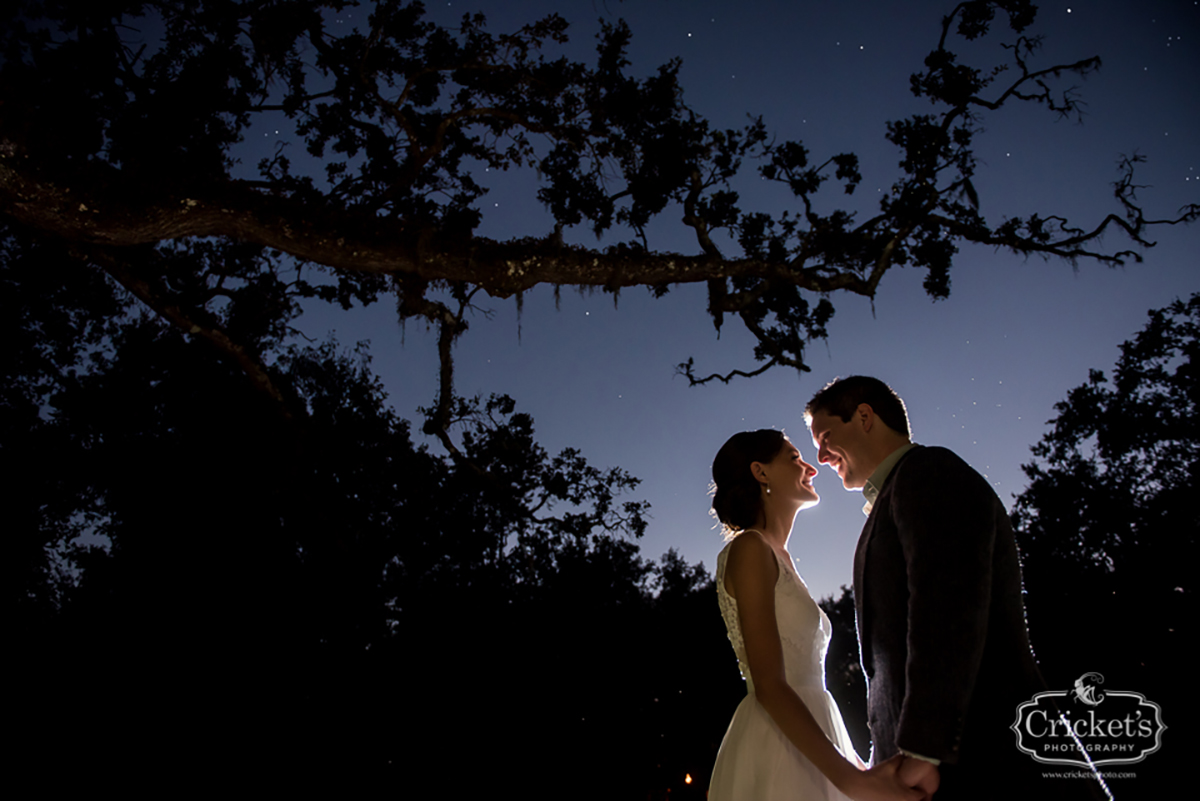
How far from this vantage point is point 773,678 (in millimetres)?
2072

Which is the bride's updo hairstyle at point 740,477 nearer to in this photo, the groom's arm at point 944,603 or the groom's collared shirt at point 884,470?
the groom's collared shirt at point 884,470

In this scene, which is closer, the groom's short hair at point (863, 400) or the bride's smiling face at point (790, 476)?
the groom's short hair at point (863, 400)

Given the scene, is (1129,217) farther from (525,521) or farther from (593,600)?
(593,600)

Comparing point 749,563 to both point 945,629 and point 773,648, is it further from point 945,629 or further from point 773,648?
point 945,629

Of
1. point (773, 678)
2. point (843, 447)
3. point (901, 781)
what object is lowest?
point (901, 781)

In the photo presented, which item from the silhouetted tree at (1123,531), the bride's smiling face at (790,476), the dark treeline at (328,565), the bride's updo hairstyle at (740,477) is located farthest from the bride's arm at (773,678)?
the silhouetted tree at (1123,531)

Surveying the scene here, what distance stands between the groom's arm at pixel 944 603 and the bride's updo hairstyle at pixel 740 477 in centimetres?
106

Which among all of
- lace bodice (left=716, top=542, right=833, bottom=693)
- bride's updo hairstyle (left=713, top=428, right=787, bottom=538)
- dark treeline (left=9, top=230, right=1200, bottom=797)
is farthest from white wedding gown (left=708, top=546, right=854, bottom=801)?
dark treeline (left=9, top=230, right=1200, bottom=797)

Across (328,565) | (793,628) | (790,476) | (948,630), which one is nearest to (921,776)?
(948,630)

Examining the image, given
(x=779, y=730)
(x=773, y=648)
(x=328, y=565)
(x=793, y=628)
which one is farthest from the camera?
(x=328, y=565)

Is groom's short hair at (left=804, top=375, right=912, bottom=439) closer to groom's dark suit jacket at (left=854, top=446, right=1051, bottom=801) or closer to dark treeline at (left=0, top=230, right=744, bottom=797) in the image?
groom's dark suit jacket at (left=854, top=446, right=1051, bottom=801)

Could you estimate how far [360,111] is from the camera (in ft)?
25.4

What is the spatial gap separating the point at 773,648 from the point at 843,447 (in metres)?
0.82

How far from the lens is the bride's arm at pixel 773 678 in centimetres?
160
